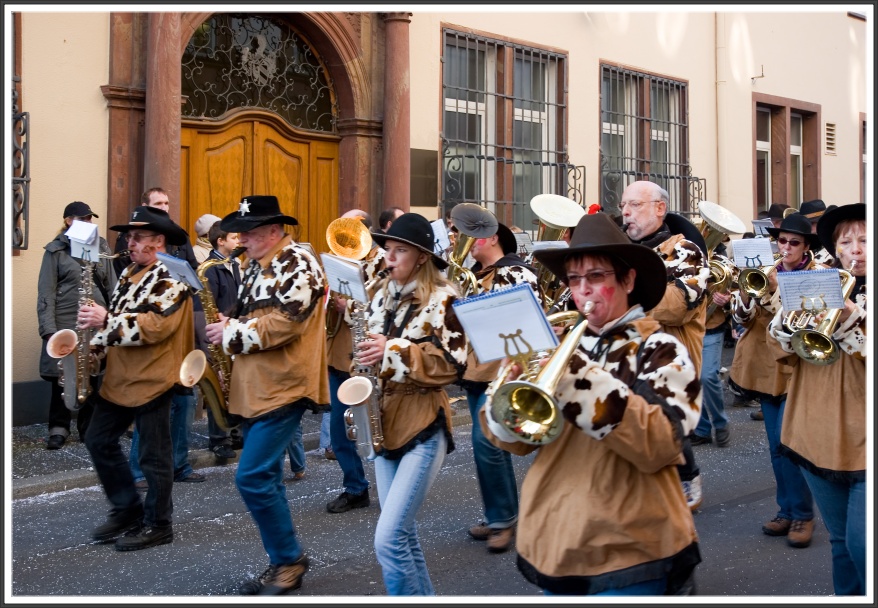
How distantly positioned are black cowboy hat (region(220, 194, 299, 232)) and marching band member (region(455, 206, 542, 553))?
1.31 metres

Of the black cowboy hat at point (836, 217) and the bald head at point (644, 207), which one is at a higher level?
the bald head at point (644, 207)

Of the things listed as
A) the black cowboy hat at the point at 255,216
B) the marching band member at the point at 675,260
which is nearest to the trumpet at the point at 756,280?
Answer: the marching band member at the point at 675,260

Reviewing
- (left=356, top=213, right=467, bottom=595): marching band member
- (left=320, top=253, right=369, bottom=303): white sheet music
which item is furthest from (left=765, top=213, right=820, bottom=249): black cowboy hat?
(left=320, top=253, right=369, bottom=303): white sheet music

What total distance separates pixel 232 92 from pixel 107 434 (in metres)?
5.75

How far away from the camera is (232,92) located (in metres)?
10.6

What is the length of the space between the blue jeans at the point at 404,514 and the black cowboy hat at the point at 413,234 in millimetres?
792

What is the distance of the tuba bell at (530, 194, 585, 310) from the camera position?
7.47 meters

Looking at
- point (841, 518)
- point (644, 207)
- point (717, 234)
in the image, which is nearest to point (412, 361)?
point (841, 518)

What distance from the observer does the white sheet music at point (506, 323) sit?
277cm

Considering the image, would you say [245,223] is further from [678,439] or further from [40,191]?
[40,191]

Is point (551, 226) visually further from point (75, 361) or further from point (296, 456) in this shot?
point (75, 361)

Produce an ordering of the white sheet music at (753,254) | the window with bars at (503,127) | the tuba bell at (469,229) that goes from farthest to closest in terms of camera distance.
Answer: the window with bars at (503,127) < the white sheet music at (753,254) < the tuba bell at (469,229)

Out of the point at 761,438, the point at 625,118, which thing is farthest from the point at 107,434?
the point at 625,118

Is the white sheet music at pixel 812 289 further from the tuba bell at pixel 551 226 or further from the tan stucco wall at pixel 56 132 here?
the tan stucco wall at pixel 56 132
